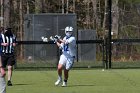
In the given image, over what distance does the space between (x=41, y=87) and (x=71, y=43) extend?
1768 mm

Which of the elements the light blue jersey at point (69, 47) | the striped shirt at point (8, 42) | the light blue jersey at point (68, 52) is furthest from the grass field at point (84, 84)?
the striped shirt at point (8, 42)

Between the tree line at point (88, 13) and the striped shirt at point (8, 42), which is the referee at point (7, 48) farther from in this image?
the tree line at point (88, 13)

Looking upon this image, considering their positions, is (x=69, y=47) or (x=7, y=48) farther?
(x=7, y=48)

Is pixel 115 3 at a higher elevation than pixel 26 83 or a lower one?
higher

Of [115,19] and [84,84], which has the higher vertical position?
[115,19]

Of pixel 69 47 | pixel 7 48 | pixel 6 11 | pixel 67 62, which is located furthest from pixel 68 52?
pixel 6 11

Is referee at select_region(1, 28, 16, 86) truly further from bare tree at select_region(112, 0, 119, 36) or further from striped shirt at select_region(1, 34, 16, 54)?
bare tree at select_region(112, 0, 119, 36)

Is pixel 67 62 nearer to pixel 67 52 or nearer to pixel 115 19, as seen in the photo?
pixel 67 52

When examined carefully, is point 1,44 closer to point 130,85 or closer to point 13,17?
point 130,85

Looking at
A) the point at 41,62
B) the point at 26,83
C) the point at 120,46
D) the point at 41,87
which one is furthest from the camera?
the point at 120,46

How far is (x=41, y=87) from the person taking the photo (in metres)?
19.1

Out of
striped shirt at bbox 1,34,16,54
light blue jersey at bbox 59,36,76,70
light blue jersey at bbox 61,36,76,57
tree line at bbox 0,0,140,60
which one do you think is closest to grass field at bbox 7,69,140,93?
light blue jersey at bbox 59,36,76,70

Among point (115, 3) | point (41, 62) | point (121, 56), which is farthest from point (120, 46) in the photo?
point (115, 3)

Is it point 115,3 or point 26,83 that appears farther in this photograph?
point 115,3
